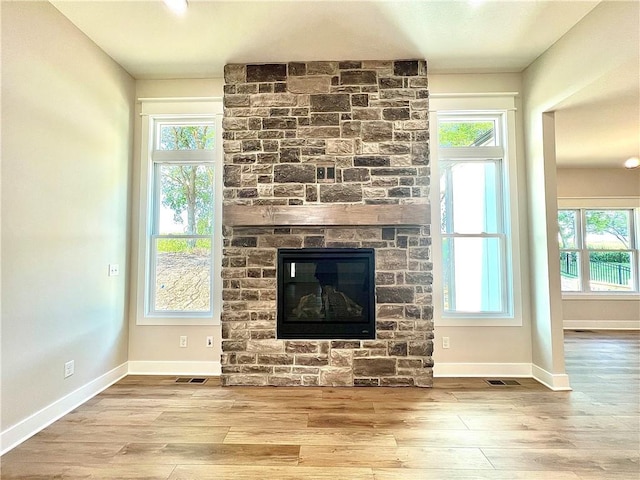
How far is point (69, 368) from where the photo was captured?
8.81 ft

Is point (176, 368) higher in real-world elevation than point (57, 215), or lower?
lower

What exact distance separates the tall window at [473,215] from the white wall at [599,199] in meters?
3.25

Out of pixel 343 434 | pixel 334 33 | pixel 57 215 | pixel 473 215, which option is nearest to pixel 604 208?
pixel 473 215

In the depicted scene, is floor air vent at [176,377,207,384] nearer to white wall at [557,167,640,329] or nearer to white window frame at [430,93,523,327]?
white window frame at [430,93,523,327]

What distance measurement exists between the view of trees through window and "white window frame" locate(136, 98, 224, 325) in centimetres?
4

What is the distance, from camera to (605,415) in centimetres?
257

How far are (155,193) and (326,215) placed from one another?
189 centimetres

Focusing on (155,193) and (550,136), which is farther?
(155,193)

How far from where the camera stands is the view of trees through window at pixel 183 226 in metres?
3.61

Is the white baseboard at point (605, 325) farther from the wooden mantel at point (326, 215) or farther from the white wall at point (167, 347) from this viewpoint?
the white wall at point (167, 347)

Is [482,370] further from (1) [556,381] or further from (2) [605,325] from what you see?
(2) [605,325]

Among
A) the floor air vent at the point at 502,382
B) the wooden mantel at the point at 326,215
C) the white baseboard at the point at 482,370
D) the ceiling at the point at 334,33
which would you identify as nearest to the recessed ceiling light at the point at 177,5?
the ceiling at the point at 334,33

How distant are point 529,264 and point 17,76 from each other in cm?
443

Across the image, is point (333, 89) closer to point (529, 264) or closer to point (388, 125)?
point (388, 125)
